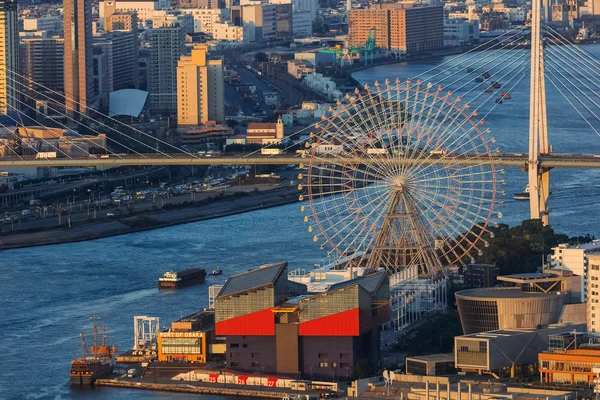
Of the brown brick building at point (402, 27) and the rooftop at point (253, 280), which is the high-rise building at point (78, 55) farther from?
the rooftop at point (253, 280)

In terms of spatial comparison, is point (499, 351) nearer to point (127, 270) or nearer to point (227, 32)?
point (127, 270)

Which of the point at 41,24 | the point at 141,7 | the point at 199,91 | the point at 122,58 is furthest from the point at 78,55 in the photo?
the point at 141,7

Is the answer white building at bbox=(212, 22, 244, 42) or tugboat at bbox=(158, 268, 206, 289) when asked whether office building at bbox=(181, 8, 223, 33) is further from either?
tugboat at bbox=(158, 268, 206, 289)

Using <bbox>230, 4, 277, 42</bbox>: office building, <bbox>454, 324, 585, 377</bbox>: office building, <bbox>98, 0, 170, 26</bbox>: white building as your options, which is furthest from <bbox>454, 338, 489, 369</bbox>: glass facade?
<bbox>98, 0, 170, 26</bbox>: white building

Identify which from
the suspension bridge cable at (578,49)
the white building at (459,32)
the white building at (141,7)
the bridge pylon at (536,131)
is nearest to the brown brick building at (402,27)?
the white building at (459,32)

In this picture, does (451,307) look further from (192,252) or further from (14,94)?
(14,94)
